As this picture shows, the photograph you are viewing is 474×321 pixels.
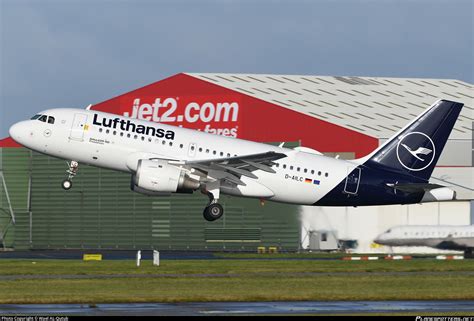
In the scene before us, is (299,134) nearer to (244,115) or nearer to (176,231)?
(244,115)

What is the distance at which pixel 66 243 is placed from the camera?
320ft

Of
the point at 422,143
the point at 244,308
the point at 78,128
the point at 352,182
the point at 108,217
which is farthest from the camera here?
the point at 108,217

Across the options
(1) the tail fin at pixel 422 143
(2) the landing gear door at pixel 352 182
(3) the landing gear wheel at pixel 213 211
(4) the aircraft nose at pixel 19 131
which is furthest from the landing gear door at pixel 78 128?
(1) the tail fin at pixel 422 143

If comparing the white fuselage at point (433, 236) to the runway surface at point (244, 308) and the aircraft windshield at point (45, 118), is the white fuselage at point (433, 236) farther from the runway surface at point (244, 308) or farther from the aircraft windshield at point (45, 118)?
the runway surface at point (244, 308)

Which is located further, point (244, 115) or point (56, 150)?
point (244, 115)

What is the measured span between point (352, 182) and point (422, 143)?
5.16m

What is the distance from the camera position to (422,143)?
60750 mm

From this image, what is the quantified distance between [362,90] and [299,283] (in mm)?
57957

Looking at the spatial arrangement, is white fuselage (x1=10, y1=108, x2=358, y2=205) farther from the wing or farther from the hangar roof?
the hangar roof

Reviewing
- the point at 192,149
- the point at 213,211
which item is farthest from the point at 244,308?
the point at 213,211

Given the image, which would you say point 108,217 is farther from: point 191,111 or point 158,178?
point 158,178

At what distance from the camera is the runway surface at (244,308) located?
36.6 m

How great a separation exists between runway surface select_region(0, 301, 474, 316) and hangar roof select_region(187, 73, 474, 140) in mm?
50867

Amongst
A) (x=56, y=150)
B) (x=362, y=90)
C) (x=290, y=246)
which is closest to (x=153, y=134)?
(x=56, y=150)
